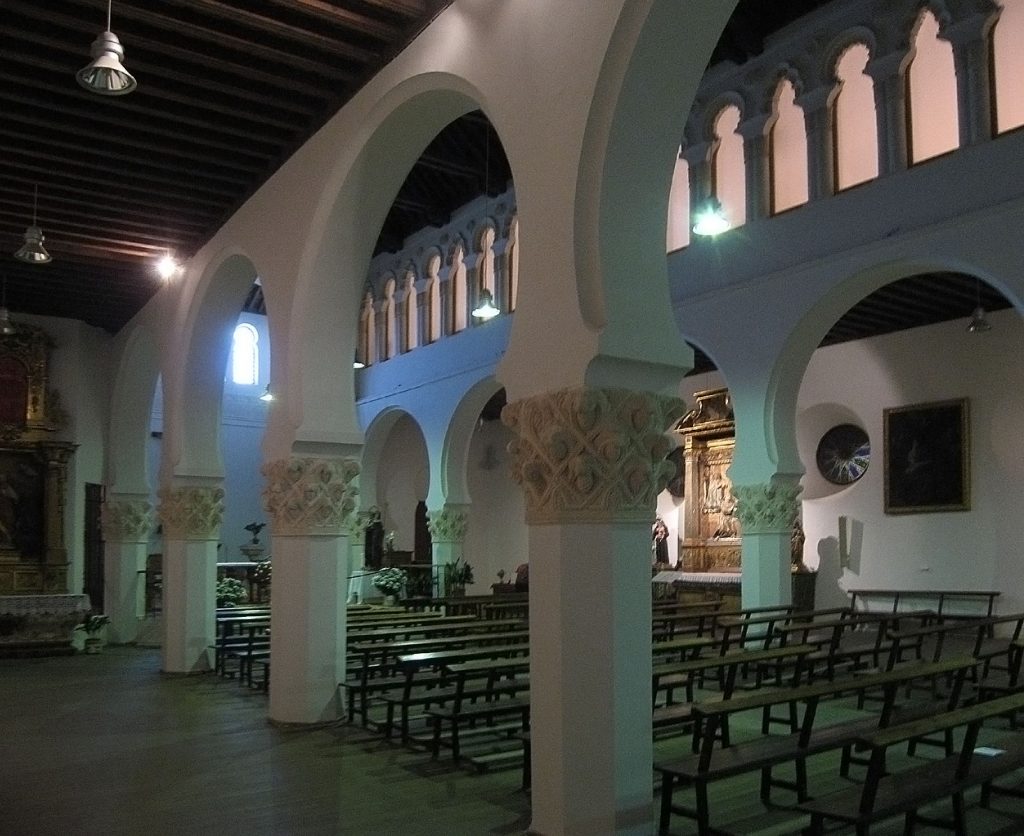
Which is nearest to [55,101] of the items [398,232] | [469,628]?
[469,628]

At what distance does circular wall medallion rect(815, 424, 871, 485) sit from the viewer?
1658 centimetres

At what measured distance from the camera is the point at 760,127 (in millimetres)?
13438

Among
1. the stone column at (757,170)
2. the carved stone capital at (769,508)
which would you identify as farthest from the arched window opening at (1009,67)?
the carved stone capital at (769,508)

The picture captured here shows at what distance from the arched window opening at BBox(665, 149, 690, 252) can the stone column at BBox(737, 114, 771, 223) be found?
124 cm

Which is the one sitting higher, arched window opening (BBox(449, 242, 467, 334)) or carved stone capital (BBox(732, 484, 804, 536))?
arched window opening (BBox(449, 242, 467, 334))

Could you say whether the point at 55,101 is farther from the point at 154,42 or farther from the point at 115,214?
the point at 115,214

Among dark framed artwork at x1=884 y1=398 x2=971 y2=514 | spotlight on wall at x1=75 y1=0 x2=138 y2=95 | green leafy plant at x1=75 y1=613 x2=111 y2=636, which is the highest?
spotlight on wall at x1=75 y1=0 x2=138 y2=95

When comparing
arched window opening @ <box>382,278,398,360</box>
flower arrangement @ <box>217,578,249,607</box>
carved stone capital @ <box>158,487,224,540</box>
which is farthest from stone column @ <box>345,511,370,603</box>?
carved stone capital @ <box>158,487,224,540</box>

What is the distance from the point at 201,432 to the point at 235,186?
3.64m

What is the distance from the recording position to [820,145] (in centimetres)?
1259

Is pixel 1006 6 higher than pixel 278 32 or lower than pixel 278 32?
higher

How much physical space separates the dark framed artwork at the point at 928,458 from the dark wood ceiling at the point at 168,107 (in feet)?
7.36

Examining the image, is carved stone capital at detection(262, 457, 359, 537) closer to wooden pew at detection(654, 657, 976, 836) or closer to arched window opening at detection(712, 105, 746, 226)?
wooden pew at detection(654, 657, 976, 836)

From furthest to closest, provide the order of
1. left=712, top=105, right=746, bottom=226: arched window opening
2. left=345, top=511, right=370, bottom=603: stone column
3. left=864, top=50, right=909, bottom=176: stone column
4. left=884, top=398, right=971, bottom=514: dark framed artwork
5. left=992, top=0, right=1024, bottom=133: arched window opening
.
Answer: left=345, top=511, right=370, bottom=603: stone column → left=884, top=398, right=971, bottom=514: dark framed artwork → left=712, top=105, right=746, bottom=226: arched window opening → left=864, top=50, right=909, bottom=176: stone column → left=992, top=0, right=1024, bottom=133: arched window opening
